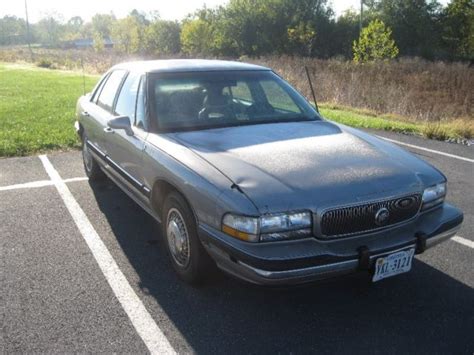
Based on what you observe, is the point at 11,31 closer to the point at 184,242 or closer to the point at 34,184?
the point at 34,184

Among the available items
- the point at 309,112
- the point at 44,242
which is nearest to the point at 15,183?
the point at 44,242

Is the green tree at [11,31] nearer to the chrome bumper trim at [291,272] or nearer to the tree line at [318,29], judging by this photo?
the tree line at [318,29]

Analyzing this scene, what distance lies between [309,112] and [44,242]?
8.91 feet

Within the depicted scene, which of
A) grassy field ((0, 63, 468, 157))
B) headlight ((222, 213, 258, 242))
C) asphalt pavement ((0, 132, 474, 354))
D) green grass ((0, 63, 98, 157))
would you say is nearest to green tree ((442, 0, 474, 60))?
grassy field ((0, 63, 468, 157))

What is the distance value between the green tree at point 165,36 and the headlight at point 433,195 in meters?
69.5

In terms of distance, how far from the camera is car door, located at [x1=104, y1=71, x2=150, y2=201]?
3.83 meters

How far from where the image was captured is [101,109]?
502cm

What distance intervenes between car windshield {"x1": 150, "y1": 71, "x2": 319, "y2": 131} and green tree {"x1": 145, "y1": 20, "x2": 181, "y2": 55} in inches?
2677

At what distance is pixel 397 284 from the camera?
339 centimetres

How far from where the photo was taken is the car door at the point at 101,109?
4762mm

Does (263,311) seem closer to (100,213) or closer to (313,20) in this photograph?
(100,213)

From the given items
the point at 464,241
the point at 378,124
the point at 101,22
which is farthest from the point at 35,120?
the point at 101,22

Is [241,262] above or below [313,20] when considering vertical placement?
below

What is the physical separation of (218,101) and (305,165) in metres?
1.31
